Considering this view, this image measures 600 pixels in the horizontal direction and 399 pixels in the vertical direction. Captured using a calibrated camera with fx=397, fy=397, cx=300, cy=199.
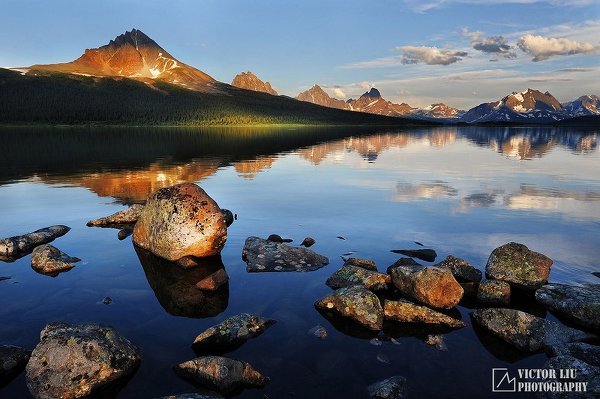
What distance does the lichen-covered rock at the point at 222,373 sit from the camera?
8.29 m

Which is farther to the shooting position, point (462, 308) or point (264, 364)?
point (462, 308)

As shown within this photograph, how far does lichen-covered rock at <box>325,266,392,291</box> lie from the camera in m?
13.1

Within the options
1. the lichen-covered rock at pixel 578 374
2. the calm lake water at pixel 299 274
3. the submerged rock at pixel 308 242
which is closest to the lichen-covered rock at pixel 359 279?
the calm lake water at pixel 299 274

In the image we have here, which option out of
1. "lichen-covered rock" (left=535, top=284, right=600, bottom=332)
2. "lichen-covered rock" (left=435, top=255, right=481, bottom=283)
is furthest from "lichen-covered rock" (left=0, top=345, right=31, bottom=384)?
"lichen-covered rock" (left=535, top=284, right=600, bottom=332)

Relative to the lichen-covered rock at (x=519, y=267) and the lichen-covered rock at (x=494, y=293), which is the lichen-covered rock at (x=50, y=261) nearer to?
the lichen-covered rock at (x=494, y=293)

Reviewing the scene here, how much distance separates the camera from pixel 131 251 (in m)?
16.7

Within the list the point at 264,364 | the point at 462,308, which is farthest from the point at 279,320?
the point at 462,308

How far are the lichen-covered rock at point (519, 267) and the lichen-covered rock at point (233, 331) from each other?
8.43 metres

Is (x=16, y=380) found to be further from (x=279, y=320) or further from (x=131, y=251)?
(x=131, y=251)

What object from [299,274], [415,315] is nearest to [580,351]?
[415,315]

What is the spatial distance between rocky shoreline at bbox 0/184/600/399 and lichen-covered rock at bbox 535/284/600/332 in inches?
1.2

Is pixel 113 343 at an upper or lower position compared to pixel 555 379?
upper

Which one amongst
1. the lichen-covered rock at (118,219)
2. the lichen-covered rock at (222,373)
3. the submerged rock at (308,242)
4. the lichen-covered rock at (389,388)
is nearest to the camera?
the lichen-covered rock at (389,388)

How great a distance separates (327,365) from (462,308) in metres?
5.28
